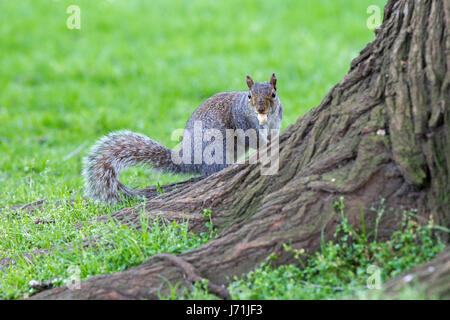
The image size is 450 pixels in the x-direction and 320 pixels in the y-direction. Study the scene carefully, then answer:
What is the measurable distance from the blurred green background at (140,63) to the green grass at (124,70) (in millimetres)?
18

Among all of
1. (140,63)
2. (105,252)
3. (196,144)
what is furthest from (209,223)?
(140,63)

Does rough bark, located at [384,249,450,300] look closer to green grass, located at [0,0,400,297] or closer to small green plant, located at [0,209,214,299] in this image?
small green plant, located at [0,209,214,299]

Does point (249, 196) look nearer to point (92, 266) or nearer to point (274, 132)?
point (92, 266)

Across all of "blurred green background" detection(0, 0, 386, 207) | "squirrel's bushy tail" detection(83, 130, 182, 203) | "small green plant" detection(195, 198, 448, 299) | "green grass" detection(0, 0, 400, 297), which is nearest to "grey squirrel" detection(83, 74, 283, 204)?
"squirrel's bushy tail" detection(83, 130, 182, 203)

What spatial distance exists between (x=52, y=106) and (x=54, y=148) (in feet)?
5.44

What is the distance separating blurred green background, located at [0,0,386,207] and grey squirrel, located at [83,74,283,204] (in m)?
0.58

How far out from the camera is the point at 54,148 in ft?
21.7

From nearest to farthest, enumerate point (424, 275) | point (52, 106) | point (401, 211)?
point (424, 275) < point (401, 211) < point (52, 106)

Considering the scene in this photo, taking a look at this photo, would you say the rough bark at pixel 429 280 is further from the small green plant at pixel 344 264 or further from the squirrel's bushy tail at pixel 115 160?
the squirrel's bushy tail at pixel 115 160

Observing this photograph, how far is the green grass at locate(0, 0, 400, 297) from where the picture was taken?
5.04 m

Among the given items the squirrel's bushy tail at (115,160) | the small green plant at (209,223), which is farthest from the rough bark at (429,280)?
the squirrel's bushy tail at (115,160)

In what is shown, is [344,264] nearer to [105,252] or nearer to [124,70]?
[105,252]

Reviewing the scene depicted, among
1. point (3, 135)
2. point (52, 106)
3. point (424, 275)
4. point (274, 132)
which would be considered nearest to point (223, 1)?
point (52, 106)

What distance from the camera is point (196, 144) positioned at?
14.8 ft
